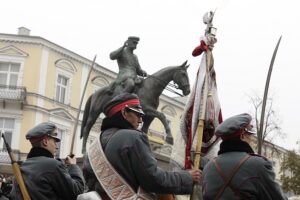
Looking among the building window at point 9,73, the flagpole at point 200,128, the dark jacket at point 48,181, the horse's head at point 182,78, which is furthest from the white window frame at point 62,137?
the dark jacket at point 48,181

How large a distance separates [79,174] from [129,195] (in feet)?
4.29

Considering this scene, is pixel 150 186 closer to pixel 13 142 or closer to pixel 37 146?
pixel 37 146

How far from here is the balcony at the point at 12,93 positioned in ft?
119

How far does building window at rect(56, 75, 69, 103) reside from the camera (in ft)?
124

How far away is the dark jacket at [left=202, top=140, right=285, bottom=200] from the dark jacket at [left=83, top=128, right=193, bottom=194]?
20 cm

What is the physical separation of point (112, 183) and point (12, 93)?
3347cm

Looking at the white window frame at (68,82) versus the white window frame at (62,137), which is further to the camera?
the white window frame at (68,82)

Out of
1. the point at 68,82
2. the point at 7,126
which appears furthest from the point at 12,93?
the point at 68,82

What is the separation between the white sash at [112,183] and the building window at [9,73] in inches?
1330

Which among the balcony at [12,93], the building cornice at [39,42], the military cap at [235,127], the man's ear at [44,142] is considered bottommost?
the man's ear at [44,142]

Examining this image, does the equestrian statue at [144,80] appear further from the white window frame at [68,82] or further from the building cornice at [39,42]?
the white window frame at [68,82]

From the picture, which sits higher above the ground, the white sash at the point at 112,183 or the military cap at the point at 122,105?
the military cap at the point at 122,105

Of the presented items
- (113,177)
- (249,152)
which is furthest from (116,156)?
(249,152)

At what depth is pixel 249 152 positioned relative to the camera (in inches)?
173
